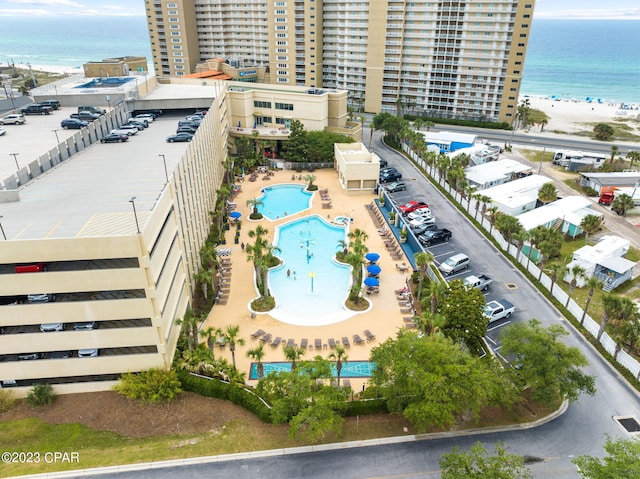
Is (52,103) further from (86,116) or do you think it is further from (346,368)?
(346,368)

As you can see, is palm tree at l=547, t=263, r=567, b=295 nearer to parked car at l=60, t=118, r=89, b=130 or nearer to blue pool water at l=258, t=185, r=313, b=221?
blue pool water at l=258, t=185, r=313, b=221

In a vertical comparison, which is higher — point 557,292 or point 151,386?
point 557,292

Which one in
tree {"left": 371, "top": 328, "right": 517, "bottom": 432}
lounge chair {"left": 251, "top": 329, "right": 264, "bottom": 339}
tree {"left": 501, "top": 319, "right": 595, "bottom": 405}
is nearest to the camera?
tree {"left": 371, "top": 328, "right": 517, "bottom": 432}

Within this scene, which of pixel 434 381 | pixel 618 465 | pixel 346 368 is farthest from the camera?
pixel 346 368

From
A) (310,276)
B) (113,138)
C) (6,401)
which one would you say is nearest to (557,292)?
(310,276)

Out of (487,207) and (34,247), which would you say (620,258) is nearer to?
(487,207)

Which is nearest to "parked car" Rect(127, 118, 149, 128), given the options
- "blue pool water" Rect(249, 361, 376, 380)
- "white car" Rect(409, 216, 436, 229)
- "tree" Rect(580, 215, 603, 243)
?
"white car" Rect(409, 216, 436, 229)

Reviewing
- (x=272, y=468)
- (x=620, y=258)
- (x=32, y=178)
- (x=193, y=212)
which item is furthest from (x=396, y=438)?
(x=32, y=178)
